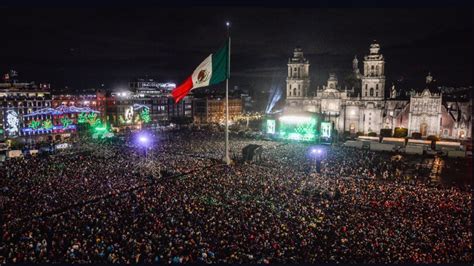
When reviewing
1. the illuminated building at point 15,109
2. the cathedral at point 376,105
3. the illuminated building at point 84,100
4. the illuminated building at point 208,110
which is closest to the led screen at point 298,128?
the cathedral at point 376,105

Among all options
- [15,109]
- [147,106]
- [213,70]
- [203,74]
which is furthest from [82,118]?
[213,70]

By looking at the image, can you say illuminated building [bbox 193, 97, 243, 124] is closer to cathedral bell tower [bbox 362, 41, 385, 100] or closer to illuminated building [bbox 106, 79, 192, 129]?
illuminated building [bbox 106, 79, 192, 129]

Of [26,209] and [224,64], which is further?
[224,64]

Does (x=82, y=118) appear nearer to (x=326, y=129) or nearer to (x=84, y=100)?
(x=84, y=100)

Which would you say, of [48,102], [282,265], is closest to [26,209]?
[282,265]

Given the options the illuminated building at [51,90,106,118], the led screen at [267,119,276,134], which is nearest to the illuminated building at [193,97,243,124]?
the illuminated building at [51,90,106,118]

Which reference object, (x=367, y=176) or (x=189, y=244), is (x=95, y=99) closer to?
(x=367, y=176)

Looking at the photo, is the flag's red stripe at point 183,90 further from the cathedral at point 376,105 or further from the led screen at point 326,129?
the cathedral at point 376,105

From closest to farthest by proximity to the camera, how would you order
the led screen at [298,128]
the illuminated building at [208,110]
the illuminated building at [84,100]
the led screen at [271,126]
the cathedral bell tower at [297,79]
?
the led screen at [298,128]
the led screen at [271,126]
the illuminated building at [84,100]
the cathedral bell tower at [297,79]
the illuminated building at [208,110]
